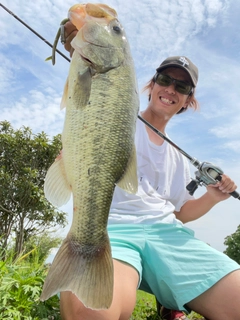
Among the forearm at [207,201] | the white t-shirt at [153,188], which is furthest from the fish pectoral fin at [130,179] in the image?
the forearm at [207,201]

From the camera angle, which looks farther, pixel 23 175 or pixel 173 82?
pixel 23 175

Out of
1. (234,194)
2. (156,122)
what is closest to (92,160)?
(156,122)

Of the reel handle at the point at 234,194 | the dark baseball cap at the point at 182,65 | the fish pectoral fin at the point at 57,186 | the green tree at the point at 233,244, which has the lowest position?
the fish pectoral fin at the point at 57,186

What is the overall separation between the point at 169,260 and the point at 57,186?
143 centimetres

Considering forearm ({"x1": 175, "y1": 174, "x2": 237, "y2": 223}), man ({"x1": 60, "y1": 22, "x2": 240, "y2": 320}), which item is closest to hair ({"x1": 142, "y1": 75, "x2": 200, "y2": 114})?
man ({"x1": 60, "y1": 22, "x2": 240, "y2": 320})

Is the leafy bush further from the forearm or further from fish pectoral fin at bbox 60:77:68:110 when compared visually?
fish pectoral fin at bbox 60:77:68:110

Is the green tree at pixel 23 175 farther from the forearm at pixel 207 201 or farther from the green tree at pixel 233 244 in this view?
the green tree at pixel 233 244

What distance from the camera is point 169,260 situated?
3.09 m

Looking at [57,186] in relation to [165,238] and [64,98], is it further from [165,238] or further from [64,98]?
[165,238]

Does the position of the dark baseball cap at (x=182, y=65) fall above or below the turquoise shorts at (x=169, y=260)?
above

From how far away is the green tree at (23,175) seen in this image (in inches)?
625

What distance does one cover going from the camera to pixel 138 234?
10.2ft

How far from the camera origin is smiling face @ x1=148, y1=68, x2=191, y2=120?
12.0 ft

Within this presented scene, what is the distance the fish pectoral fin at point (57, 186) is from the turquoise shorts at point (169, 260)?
98 cm
